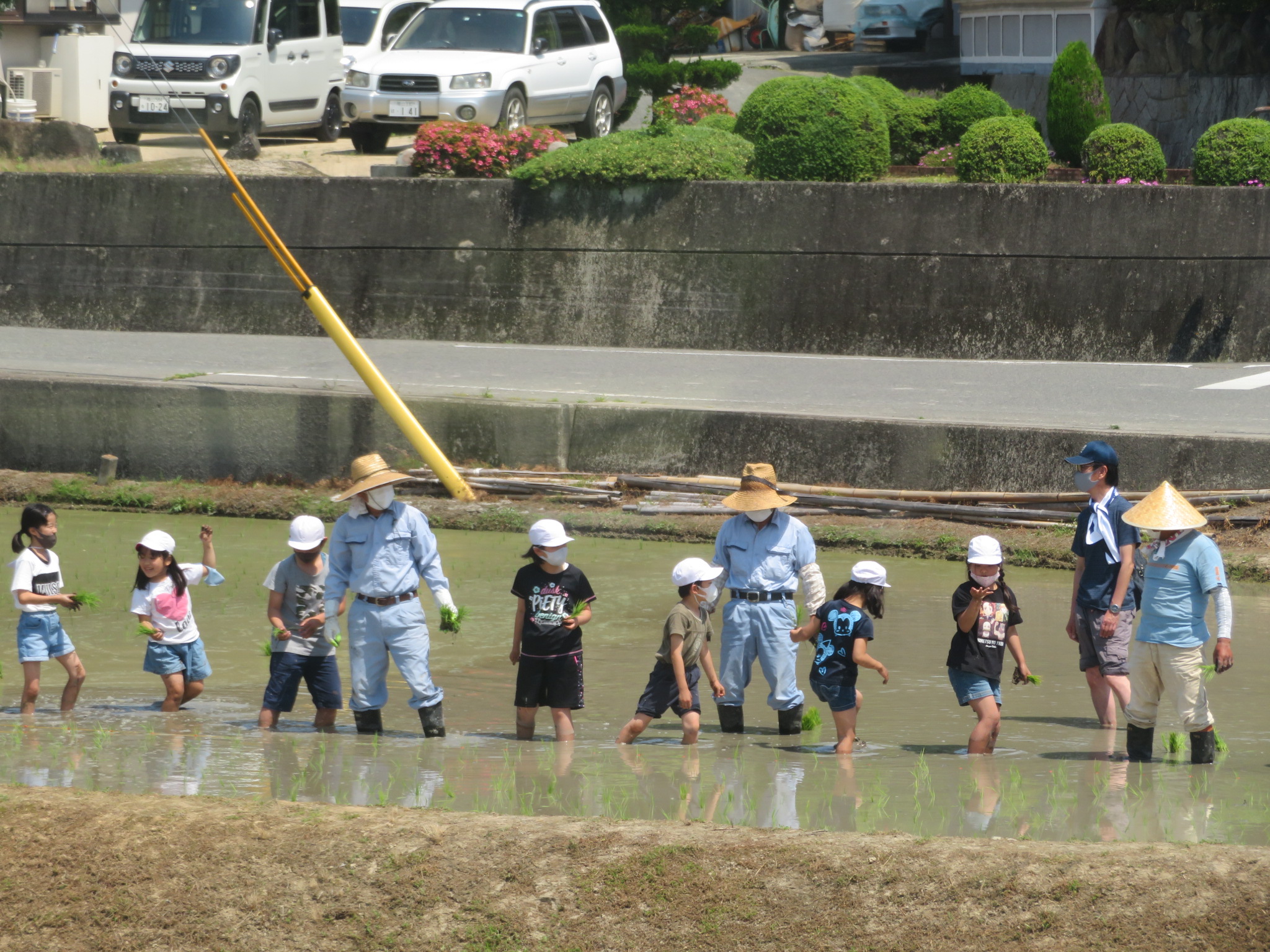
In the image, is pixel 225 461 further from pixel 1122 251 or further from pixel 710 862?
pixel 710 862

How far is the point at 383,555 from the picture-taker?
835cm

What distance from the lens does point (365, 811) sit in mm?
6211

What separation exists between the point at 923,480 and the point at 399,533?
7.19 m

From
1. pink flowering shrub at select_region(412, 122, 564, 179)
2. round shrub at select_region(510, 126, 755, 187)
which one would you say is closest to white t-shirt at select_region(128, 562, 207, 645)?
round shrub at select_region(510, 126, 755, 187)

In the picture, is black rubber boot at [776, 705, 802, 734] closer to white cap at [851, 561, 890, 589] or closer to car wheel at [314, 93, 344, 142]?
white cap at [851, 561, 890, 589]

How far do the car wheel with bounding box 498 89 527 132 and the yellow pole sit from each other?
7.25 m

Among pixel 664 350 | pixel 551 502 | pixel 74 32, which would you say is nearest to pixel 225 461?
pixel 551 502

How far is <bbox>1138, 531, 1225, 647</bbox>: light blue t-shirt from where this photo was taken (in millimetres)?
7645

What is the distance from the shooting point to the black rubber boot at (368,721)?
848 centimetres

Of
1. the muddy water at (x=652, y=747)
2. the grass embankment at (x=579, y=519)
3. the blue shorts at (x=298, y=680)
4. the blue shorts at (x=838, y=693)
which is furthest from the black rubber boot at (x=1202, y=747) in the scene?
the grass embankment at (x=579, y=519)

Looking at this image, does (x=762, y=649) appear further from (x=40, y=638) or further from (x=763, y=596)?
(x=40, y=638)

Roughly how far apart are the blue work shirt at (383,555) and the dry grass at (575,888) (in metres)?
2.27

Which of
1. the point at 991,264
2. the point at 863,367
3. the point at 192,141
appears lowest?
the point at 863,367

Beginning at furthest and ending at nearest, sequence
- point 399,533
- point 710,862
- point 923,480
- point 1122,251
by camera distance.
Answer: point 1122,251 → point 923,480 → point 399,533 → point 710,862
